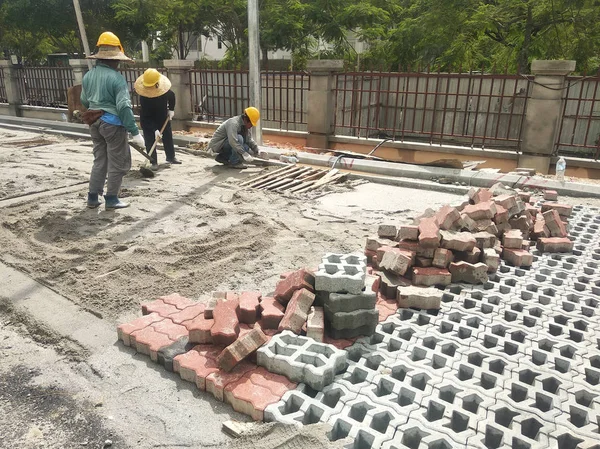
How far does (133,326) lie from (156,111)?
614 centimetres

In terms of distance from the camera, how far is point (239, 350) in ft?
8.59

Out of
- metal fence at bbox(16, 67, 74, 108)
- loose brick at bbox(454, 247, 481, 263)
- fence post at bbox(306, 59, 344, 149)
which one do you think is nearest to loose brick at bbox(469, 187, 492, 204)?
loose brick at bbox(454, 247, 481, 263)

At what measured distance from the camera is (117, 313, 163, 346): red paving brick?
304cm

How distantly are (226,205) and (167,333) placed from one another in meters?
3.33

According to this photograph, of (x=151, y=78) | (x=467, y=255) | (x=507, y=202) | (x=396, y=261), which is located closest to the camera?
(x=396, y=261)

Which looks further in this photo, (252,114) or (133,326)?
(252,114)

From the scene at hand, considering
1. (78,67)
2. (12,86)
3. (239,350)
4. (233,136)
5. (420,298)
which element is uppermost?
(78,67)

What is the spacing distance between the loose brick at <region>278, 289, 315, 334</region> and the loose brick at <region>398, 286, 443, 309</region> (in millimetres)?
786

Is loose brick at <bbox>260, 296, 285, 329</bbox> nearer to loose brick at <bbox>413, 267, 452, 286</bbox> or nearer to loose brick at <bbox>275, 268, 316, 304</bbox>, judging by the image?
loose brick at <bbox>275, 268, 316, 304</bbox>

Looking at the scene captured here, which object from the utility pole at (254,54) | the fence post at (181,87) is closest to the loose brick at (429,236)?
the utility pole at (254,54)

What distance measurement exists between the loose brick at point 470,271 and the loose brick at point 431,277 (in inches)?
4.3

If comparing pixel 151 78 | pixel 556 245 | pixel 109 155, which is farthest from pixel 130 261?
pixel 151 78

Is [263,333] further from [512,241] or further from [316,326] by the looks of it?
[512,241]

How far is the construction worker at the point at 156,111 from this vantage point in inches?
307
